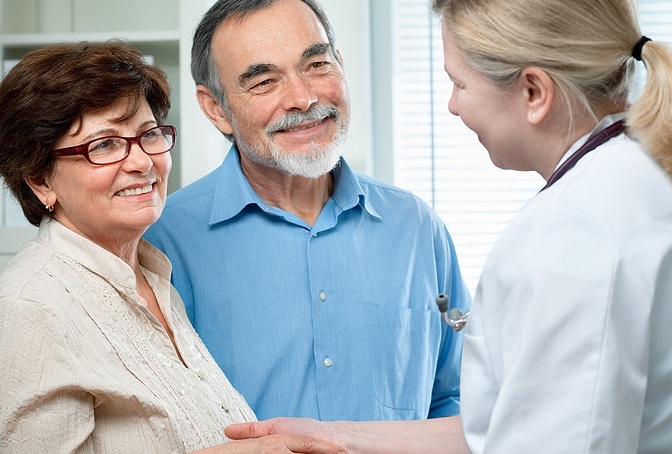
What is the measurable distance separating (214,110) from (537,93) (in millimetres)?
1032

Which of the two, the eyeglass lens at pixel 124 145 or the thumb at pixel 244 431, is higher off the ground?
the eyeglass lens at pixel 124 145

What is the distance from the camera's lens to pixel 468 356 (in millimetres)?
1151

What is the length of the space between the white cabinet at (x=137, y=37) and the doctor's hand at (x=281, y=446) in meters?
1.31

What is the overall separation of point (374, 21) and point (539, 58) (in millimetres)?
2162

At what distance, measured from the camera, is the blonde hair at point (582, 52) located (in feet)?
3.50

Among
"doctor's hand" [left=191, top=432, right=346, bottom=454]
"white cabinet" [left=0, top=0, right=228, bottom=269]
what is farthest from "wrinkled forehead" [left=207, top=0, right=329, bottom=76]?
"doctor's hand" [left=191, top=432, right=346, bottom=454]

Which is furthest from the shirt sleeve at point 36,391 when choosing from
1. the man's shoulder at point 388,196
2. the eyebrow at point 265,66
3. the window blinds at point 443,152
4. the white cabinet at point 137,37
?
the window blinds at point 443,152

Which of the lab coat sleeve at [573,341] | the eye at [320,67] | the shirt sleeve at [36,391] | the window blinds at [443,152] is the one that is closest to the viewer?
the lab coat sleeve at [573,341]

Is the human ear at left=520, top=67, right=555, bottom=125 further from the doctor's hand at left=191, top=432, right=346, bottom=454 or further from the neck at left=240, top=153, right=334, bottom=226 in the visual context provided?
the neck at left=240, top=153, right=334, bottom=226

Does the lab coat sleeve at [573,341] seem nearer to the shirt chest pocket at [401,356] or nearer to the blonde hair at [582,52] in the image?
the blonde hair at [582,52]

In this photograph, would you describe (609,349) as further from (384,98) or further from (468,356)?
(384,98)

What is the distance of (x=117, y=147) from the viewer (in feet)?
5.05

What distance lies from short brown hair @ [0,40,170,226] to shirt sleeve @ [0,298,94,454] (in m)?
0.29

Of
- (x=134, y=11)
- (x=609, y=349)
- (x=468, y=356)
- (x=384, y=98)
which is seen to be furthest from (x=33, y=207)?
(x=384, y=98)
